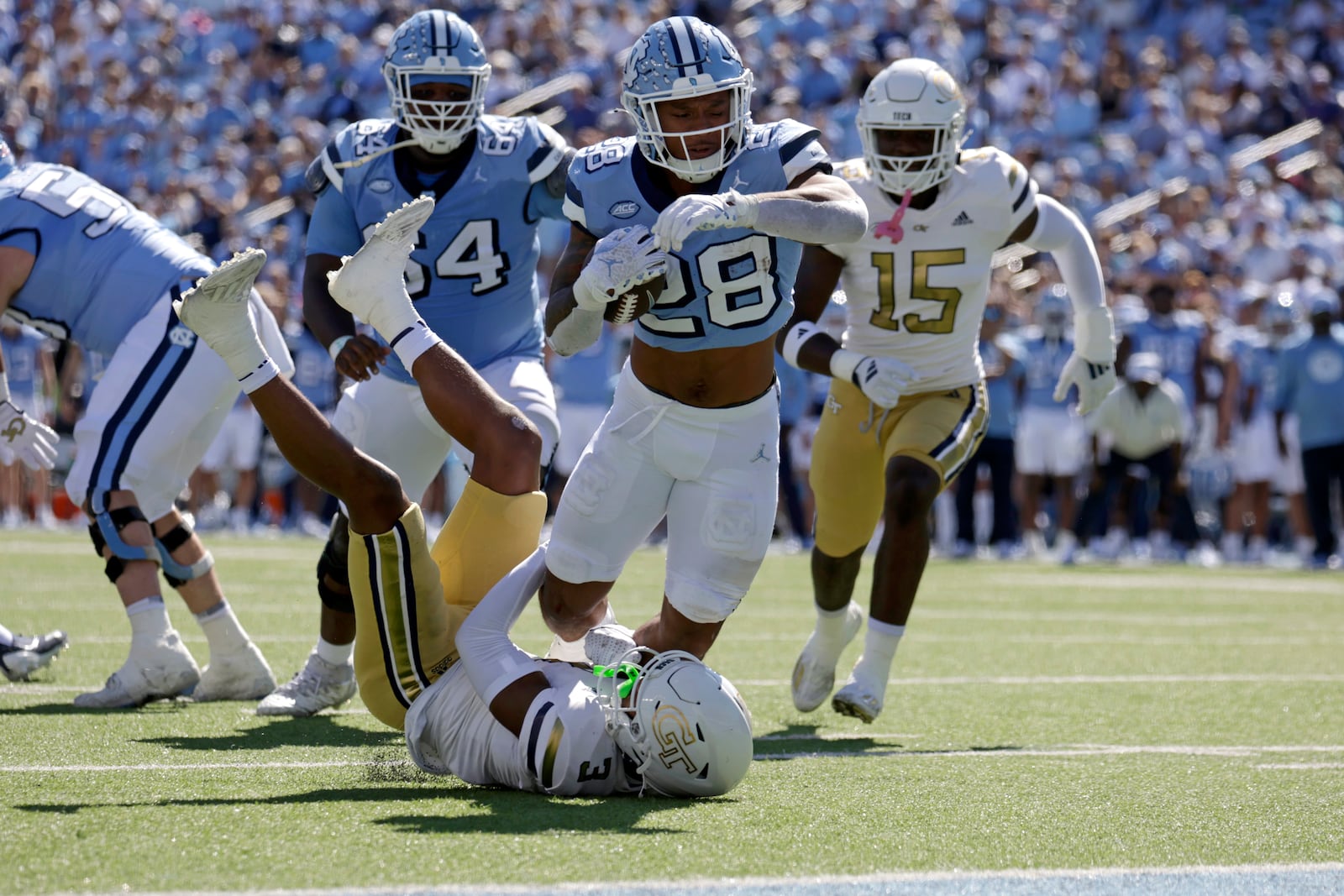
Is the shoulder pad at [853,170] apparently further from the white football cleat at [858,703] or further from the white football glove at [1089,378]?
the white football cleat at [858,703]

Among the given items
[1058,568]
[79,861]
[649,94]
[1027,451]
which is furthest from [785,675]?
[1027,451]

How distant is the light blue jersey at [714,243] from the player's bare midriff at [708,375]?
25mm

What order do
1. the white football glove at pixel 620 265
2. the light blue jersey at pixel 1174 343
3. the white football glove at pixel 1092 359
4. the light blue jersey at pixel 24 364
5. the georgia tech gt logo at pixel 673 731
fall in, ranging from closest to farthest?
the georgia tech gt logo at pixel 673 731 < the white football glove at pixel 620 265 < the white football glove at pixel 1092 359 < the light blue jersey at pixel 1174 343 < the light blue jersey at pixel 24 364

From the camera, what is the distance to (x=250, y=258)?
12.7 ft

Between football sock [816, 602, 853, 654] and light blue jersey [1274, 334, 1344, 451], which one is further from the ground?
light blue jersey [1274, 334, 1344, 451]

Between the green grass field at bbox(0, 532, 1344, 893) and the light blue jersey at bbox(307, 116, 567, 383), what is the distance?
52.1 inches

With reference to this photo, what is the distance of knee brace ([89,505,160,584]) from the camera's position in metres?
5.26

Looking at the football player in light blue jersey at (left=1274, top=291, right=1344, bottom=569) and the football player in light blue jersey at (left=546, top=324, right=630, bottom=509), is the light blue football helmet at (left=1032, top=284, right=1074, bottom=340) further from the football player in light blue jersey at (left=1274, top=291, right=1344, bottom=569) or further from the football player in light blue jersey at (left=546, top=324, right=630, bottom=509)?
the football player in light blue jersey at (left=546, top=324, right=630, bottom=509)

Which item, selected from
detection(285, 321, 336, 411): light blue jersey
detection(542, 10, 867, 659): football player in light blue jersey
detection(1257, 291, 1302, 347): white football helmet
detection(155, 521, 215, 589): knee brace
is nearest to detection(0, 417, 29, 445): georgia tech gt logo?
detection(155, 521, 215, 589): knee brace

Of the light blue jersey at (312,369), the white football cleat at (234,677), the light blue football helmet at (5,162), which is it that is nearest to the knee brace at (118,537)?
the white football cleat at (234,677)

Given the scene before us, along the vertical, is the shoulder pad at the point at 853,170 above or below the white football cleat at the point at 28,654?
above

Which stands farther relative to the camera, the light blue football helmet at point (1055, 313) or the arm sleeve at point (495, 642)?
the light blue football helmet at point (1055, 313)

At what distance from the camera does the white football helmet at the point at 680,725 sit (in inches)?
143

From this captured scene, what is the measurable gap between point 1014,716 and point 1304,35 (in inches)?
591
